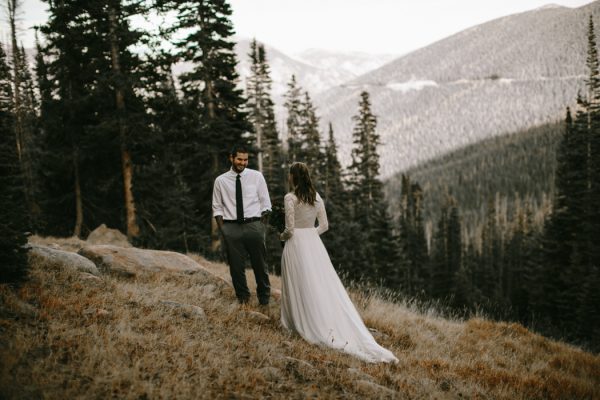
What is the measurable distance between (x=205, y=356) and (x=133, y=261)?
4.58m

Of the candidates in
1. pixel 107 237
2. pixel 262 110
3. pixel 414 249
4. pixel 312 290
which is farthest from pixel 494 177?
pixel 312 290

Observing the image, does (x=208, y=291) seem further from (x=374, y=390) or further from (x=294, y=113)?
(x=294, y=113)

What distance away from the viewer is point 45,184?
69.2ft

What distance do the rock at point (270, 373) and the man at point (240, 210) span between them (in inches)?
101

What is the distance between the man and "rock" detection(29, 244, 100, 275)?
2.71m

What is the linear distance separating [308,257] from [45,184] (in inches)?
786

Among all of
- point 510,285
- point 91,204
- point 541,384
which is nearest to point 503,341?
point 541,384

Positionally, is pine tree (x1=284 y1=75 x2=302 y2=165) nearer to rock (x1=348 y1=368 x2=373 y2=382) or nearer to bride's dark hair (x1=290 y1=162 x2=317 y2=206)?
bride's dark hair (x1=290 y1=162 x2=317 y2=206)

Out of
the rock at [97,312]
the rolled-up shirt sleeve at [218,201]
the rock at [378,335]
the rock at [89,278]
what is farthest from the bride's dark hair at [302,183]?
the rock at [89,278]

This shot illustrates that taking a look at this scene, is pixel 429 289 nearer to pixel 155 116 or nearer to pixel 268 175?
pixel 268 175

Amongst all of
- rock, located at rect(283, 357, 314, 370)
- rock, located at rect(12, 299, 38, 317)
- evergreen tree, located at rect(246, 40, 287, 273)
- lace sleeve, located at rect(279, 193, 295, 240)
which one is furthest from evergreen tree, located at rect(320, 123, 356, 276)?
rock, located at rect(12, 299, 38, 317)

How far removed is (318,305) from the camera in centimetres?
616

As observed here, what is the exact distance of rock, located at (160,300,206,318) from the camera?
611 cm

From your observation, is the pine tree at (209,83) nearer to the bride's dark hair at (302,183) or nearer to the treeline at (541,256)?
the treeline at (541,256)
